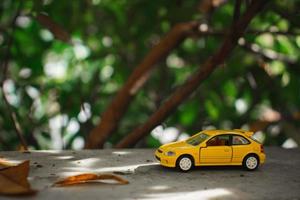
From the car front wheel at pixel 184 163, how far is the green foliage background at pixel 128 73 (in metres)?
2.02

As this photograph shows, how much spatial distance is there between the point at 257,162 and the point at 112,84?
11.7ft

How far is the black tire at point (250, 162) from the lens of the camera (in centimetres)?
416

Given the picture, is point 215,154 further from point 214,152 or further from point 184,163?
point 184,163

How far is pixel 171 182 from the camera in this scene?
147 inches

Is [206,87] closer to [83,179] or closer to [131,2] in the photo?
[131,2]

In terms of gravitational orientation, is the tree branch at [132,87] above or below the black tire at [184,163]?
above

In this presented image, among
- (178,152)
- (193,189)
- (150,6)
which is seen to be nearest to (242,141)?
(178,152)

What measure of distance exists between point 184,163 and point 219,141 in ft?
1.05

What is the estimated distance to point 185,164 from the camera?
4059 mm

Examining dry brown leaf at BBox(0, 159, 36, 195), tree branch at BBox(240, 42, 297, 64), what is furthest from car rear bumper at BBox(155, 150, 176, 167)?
tree branch at BBox(240, 42, 297, 64)

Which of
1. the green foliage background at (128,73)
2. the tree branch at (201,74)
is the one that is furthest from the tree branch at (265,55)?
the tree branch at (201,74)

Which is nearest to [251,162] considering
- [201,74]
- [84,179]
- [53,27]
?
[201,74]

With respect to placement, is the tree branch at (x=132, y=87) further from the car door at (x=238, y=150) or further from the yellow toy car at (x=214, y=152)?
the car door at (x=238, y=150)

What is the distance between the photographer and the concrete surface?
11.2 ft
